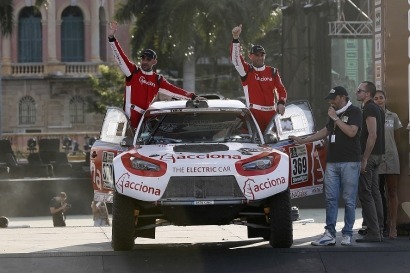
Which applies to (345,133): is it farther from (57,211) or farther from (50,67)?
(50,67)

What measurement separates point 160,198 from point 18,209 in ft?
55.0

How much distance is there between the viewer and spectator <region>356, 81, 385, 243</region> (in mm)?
13133

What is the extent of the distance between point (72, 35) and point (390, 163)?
Answer: 68.0 m

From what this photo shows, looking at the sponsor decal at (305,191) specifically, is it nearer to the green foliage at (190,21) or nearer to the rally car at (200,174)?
the rally car at (200,174)

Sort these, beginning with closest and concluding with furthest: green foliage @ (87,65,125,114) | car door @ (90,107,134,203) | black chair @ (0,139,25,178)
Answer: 1. car door @ (90,107,134,203)
2. black chair @ (0,139,25,178)
3. green foliage @ (87,65,125,114)

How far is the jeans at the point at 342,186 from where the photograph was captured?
42.4 ft

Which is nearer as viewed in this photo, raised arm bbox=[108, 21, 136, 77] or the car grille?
the car grille

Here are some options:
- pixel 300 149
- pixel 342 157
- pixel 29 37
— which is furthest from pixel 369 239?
pixel 29 37

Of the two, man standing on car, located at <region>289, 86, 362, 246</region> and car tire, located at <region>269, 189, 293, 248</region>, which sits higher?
man standing on car, located at <region>289, 86, 362, 246</region>

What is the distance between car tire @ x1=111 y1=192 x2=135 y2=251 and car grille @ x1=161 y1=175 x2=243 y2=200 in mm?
535

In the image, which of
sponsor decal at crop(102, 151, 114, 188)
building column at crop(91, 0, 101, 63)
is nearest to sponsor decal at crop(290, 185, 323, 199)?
sponsor decal at crop(102, 151, 114, 188)

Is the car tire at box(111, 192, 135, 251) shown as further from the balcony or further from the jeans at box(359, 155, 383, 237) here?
the balcony

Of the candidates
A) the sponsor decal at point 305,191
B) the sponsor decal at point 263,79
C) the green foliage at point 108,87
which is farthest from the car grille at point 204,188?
the green foliage at point 108,87

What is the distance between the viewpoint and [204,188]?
1186 cm
